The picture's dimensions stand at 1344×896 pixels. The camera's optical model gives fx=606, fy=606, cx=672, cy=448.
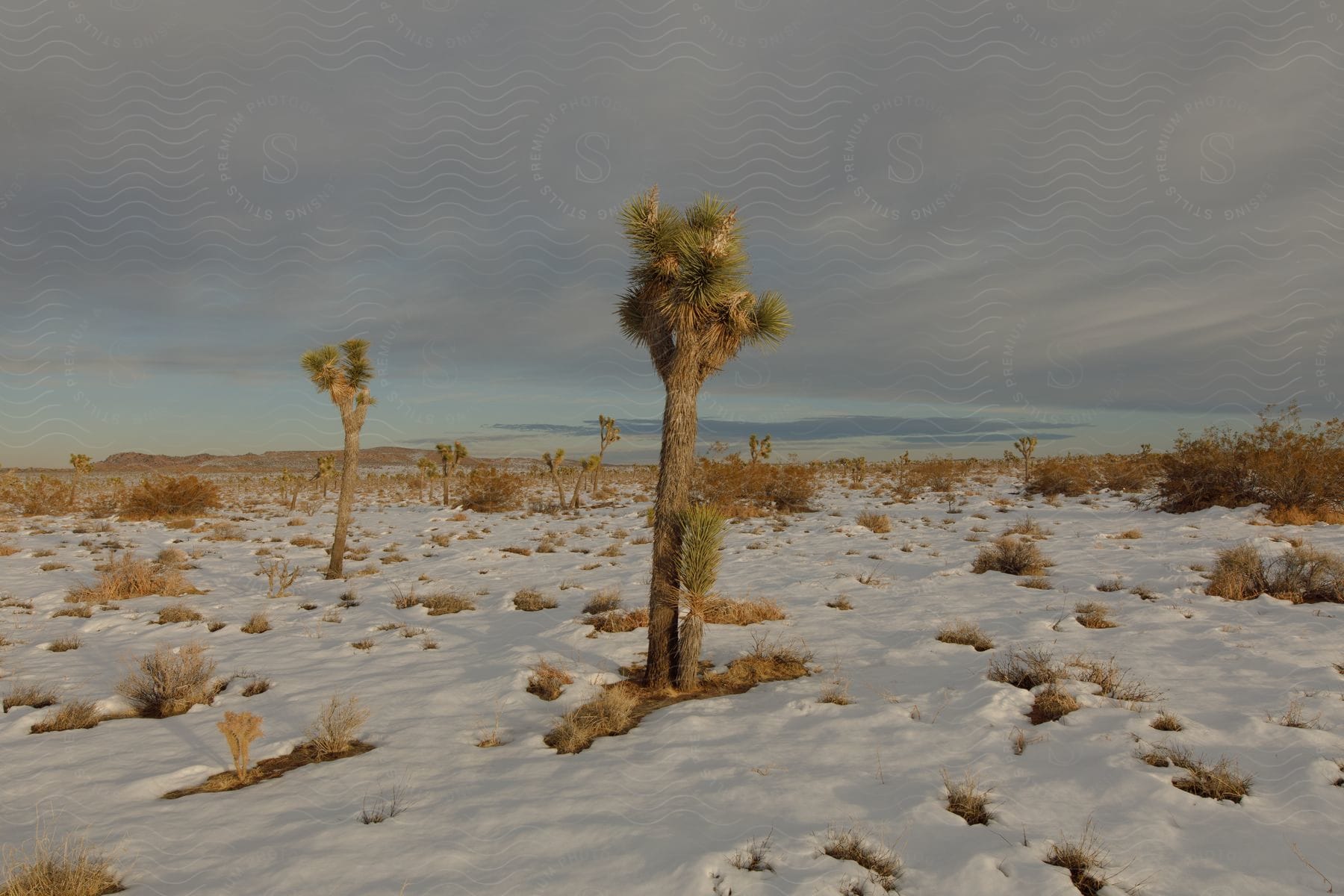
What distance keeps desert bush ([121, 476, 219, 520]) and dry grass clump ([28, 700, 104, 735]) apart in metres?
28.4

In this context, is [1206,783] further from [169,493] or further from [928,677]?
[169,493]

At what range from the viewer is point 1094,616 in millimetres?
9422

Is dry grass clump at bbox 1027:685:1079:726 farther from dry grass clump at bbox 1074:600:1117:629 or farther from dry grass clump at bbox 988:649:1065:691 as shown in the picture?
dry grass clump at bbox 1074:600:1117:629

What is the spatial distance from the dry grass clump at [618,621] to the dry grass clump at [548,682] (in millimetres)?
2088

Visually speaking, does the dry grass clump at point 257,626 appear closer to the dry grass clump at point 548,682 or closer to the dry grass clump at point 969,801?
the dry grass clump at point 548,682

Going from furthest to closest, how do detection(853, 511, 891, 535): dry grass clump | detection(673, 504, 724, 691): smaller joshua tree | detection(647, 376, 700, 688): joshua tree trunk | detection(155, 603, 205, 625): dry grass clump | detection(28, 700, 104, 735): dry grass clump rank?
detection(853, 511, 891, 535): dry grass clump
detection(155, 603, 205, 625): dry grass clump
detection(647, 376, 700, 688): joshua tree trunk
detection(673, 504, 724, 691): smaller joshua tree
detection(28, 700, 104, 735): dry grass clump

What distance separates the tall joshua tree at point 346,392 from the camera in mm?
15375

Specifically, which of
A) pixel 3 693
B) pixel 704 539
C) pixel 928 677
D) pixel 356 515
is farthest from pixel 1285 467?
pixel 356 515

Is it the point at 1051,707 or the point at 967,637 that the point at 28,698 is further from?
the point at 967,637

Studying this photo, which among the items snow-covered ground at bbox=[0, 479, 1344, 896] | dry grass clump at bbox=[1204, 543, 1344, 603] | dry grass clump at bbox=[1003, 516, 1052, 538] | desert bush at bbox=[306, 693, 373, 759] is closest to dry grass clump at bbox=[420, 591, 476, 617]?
snow-covered ground at bbox=[0, 479, 1344, 896]

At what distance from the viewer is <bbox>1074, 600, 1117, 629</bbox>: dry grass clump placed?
365 inches

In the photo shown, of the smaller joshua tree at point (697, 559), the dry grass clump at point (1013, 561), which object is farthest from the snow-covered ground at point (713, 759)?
the dry grass clump at point (1013, 561)

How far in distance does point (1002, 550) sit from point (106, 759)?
50.0ft

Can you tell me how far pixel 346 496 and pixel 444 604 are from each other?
19.0ft
